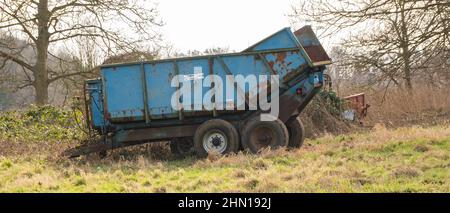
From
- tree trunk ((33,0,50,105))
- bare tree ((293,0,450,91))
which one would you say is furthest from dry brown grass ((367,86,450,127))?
tree trunk ((33,0,50,105))

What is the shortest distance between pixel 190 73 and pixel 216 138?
146cm

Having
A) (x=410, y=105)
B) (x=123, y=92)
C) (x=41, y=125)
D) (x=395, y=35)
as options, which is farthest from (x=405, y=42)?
(x=41, y=125)

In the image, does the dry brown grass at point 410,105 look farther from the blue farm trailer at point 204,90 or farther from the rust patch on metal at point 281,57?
the rust patch on metal at point 281,57

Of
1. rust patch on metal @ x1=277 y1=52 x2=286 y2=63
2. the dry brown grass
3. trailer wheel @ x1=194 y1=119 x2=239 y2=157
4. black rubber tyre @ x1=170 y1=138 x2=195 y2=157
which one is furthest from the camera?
the dry brown grass

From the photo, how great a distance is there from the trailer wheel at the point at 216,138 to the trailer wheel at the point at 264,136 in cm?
23

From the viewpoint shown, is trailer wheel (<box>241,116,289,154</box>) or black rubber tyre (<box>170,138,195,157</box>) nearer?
trailer wheel (<box>241,116,289,154</box>)

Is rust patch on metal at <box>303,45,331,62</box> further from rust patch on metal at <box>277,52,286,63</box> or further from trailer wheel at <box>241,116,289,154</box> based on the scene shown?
trailer wheel at <box>241,116,289,154</box>

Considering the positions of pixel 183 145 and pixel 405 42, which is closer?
→ pixel 405 42

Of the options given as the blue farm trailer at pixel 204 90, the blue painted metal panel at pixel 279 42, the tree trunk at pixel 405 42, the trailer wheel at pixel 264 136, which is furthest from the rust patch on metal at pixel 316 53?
the tree trunk at pixel 405 42

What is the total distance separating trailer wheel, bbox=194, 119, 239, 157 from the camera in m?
11.5

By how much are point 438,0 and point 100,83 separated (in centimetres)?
760

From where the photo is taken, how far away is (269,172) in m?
8.55

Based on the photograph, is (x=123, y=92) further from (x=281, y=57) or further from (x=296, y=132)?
(x=296, y=132)
